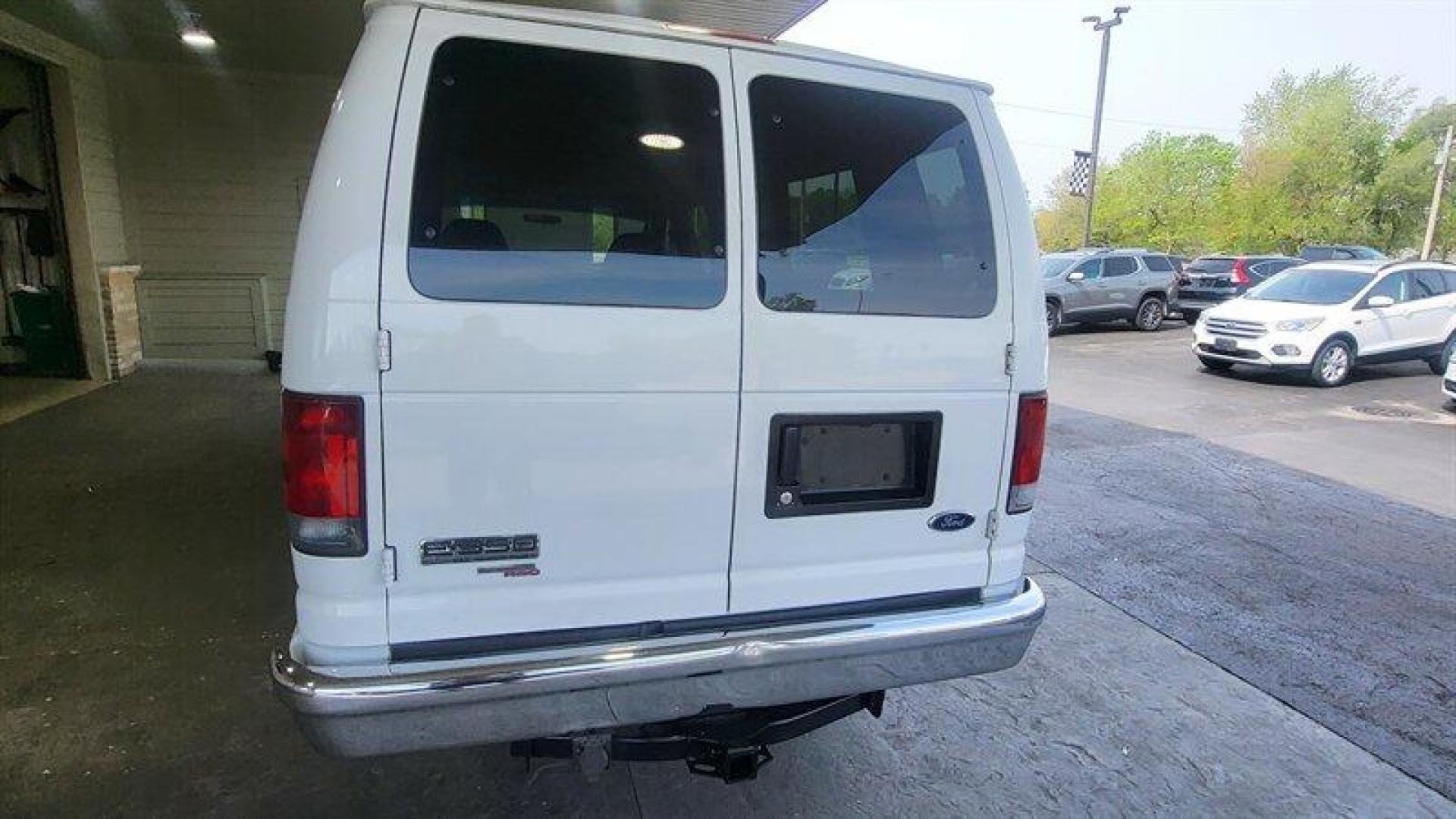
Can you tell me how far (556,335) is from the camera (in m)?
1.92

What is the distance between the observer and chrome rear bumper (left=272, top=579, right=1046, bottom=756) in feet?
6.07

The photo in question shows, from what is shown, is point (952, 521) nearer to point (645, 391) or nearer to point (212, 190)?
point (645, 391)

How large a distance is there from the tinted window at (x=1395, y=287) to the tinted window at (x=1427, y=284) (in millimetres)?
179

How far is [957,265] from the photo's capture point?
2.41m

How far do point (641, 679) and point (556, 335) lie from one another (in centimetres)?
89

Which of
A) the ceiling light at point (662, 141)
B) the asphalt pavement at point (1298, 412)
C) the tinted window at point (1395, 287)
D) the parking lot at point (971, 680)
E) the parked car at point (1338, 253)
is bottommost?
the parking lot at point (971, 680)

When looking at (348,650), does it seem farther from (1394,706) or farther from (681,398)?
(1394,706)

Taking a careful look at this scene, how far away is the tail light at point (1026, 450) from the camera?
2.47 metres

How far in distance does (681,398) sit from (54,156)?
403 inches

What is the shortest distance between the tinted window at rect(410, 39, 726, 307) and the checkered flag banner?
25.8m

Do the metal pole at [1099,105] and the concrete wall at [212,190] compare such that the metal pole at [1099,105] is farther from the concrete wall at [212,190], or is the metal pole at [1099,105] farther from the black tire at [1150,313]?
the concrete wall at [212,190]

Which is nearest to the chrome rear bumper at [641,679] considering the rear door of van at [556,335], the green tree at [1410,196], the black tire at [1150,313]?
the rear door of van at [556,335]

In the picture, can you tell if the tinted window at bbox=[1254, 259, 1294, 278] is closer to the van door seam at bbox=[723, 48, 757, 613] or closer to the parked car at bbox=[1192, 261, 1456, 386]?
the parked car at bbox=[1192, 261, 1456, 386]

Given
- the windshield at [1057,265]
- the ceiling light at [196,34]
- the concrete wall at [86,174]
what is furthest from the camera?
the windshield at [1057,265]
